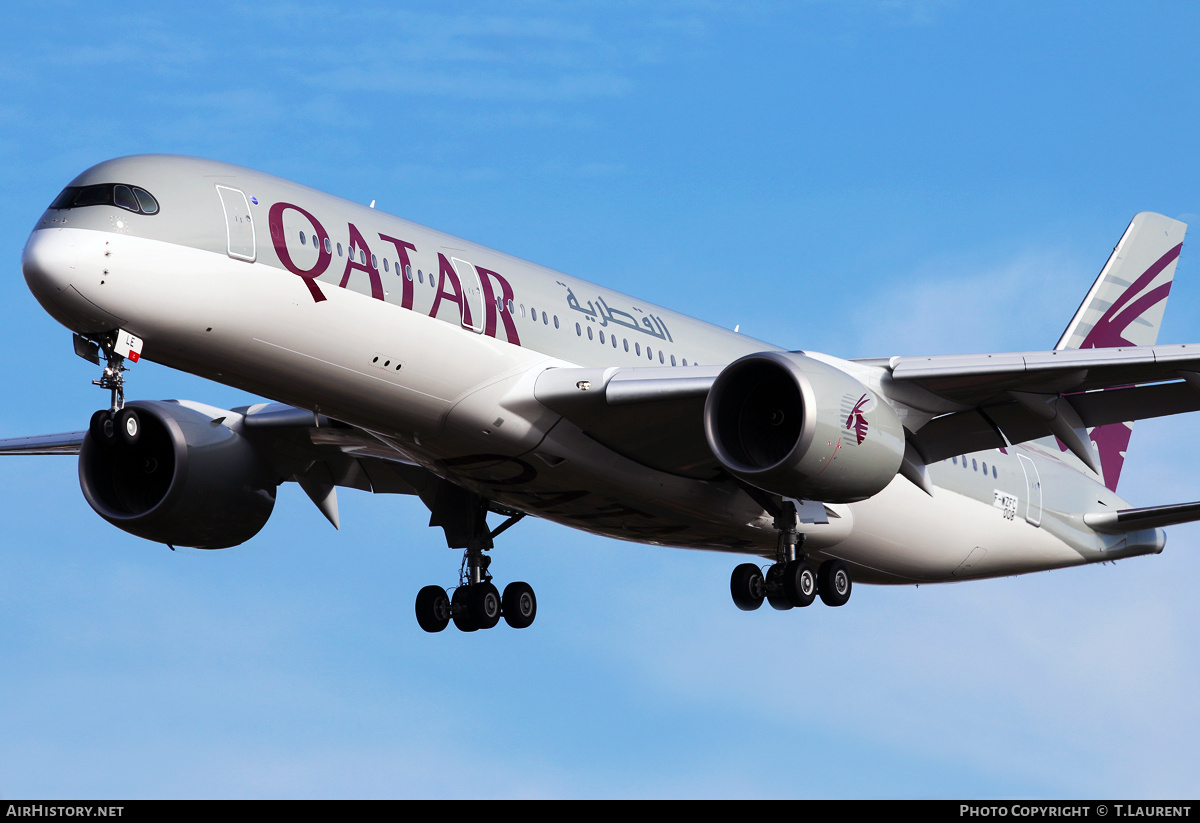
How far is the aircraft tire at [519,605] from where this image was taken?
2622 centimetres

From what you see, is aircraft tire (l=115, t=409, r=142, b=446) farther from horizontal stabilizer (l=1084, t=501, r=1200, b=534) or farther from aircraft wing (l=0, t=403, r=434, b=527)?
horizontal stabilizer (l=1084, t=501, r=1200, b=534)

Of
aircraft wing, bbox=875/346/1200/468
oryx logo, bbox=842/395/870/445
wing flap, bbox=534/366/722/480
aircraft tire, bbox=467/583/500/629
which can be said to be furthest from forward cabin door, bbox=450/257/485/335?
aircraft tire, bbox=467/583/500/629

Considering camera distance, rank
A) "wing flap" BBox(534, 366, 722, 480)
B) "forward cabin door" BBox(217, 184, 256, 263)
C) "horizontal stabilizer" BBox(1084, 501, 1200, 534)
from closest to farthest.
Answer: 1. "forward cabin door" BBox(217, 184, 256, 263)
2. "wing flap" BBox(534, 366, 722, 480)
3. "horizontal stabilizer" BBox(1084, 501, 1200, 534)

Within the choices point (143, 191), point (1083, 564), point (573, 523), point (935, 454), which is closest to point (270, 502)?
point (573, 523)

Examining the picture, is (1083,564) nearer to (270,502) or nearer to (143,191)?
(270,502)

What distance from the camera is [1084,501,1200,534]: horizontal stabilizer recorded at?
85.0 feet

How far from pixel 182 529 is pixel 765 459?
425 inches

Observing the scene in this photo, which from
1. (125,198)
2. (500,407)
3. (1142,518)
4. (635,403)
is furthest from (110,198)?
(1142,518)

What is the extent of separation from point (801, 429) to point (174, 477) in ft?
36.6

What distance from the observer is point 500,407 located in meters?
20.9

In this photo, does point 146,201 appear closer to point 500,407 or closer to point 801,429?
point 500,407

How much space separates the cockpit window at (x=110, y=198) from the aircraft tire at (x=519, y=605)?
10.4 m

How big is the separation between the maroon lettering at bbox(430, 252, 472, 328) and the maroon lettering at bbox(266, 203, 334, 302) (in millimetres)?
1671
